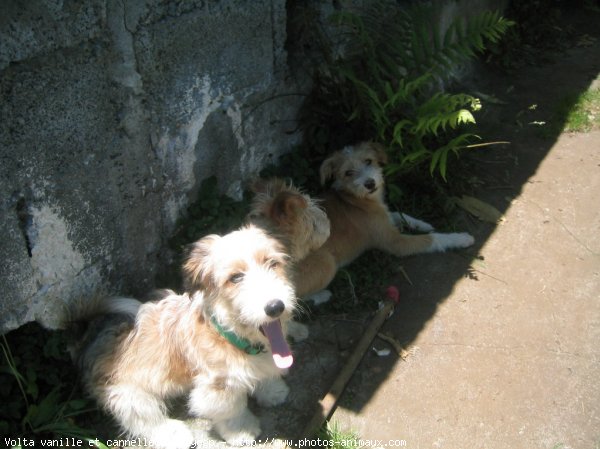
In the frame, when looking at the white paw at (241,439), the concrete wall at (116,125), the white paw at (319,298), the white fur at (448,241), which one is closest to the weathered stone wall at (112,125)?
the concrete wall at (116,125)

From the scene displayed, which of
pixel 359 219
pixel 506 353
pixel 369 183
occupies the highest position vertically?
pixel 369 183

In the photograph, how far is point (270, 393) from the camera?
3568 mm

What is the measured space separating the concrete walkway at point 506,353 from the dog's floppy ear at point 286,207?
1327 millimetres

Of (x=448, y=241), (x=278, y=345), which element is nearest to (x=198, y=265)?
(x=278, y=345)

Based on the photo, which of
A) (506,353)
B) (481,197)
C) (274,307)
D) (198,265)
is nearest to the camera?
(274,307)

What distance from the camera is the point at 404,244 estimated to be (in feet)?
15.3

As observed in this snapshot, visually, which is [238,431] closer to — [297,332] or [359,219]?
[297,332]

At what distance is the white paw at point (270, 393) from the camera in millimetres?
3564

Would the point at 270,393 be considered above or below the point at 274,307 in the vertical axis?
below

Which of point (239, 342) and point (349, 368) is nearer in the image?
point (239, 342)

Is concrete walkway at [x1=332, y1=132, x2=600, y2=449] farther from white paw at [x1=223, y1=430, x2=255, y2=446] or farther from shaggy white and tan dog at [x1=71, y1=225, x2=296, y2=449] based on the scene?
shaggy white and tan dog at [x1=71, y1=225, x2=296, y2=449]

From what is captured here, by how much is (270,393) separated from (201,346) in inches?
28.7

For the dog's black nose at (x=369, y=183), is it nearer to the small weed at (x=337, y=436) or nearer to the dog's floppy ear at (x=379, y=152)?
the dog's floppy ear at (x=379, y=152)

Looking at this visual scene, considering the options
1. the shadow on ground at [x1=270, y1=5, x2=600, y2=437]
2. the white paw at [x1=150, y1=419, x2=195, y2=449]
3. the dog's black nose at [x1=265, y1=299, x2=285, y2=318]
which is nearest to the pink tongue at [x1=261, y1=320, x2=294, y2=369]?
the dog's black nose at [x1=265, y1=299, x2=285, y2=318]
